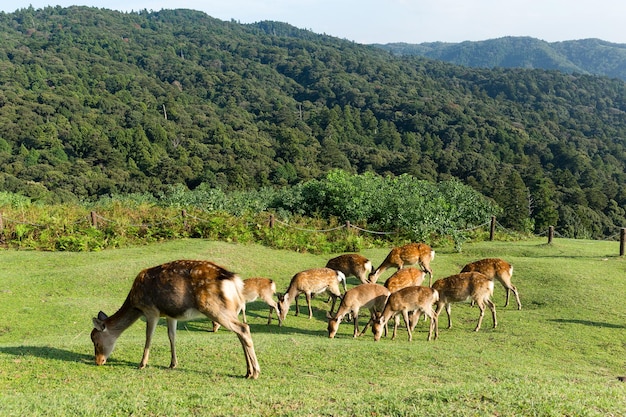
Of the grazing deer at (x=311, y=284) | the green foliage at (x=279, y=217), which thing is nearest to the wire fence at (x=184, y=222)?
the green foliage at (x=279, y=217)

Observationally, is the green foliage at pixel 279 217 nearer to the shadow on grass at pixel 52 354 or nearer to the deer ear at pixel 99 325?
the shadow on grass at pixel 52 354

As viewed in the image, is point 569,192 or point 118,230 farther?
point 569,192

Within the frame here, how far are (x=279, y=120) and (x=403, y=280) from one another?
9933cm

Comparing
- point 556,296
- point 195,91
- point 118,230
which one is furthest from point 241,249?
point 195,91

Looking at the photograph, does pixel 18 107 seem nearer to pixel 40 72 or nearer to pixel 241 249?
pixel 40 72

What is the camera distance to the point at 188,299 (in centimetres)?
729

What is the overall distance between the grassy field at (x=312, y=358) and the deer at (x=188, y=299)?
42cm

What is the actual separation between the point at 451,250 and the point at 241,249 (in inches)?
302

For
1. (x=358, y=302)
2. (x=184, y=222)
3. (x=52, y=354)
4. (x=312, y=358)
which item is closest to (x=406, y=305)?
(x=358, y=302)

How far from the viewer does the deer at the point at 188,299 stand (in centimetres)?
722

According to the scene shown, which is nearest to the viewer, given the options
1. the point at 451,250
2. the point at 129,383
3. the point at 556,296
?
the point at 129,383

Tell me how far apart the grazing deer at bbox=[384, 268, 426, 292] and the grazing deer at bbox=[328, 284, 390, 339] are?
58cm

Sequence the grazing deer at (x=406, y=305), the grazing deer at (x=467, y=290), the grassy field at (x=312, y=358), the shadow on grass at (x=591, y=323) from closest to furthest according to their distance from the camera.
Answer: the grassy field at (x=312, y=358) < the grazing deer at (x=406, y=305) < the shadow on grass at (x=591, y=323) < the grazing deer at (x=467, y=290)

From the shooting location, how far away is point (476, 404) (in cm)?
614
